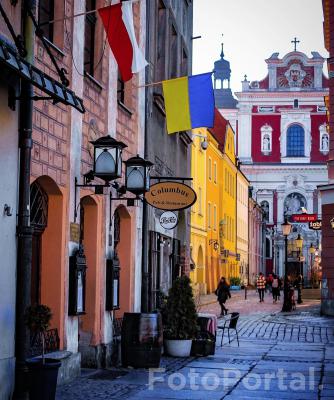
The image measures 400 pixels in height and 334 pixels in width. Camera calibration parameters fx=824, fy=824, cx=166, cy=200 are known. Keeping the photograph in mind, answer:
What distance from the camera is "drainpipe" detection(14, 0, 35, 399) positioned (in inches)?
376

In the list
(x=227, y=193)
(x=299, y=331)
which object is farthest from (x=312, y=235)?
(x=299, y=331)

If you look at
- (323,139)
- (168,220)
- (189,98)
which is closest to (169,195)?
(189,98)

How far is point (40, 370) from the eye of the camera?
28.7 ft

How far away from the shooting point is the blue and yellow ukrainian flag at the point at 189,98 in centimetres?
1416

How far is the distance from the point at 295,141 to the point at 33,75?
258ft

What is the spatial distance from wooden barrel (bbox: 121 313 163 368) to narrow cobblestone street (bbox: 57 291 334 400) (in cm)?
23

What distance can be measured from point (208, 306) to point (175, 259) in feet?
50.5

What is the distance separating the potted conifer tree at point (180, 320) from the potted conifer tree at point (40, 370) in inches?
256

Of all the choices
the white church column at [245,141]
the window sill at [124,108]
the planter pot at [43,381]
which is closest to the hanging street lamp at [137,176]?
the window sill at [124,108]

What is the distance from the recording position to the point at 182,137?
77.4ft

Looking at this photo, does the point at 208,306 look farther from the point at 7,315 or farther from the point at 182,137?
the point at 7,315

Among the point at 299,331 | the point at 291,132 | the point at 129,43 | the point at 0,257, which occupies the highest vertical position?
the point at 291,132

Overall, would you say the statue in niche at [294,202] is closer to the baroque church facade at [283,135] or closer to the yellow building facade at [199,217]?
the baroque church facade at [283,135]

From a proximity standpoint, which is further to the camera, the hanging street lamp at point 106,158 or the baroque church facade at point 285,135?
the baroque church facade at point 285,135
